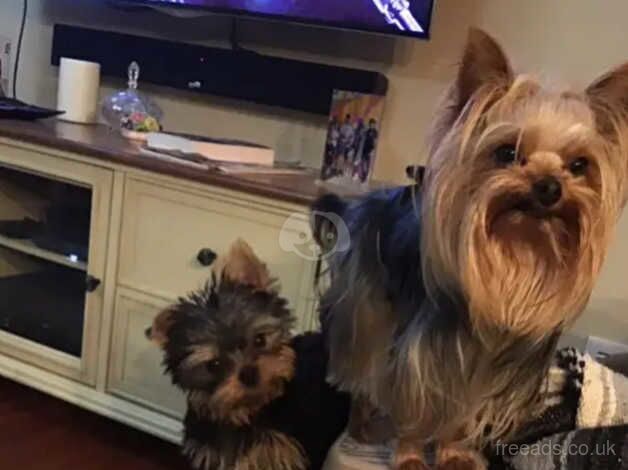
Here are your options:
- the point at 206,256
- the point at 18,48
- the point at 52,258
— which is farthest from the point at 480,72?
the point at 18,48

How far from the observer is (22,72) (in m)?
2.52

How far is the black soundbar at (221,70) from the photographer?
2.07 meters

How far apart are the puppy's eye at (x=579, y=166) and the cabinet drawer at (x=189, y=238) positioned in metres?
0.79

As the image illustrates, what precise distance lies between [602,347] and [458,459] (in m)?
0.80

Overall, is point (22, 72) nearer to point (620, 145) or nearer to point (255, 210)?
point (255, 210)

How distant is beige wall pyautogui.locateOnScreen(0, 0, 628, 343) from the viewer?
1870 mm

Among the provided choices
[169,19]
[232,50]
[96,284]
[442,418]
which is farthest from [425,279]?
[169,19]

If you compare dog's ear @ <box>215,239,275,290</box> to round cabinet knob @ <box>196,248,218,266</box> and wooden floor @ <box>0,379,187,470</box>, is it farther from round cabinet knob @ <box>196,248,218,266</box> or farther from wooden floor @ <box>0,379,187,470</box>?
wooden floor @ <box>0,379,187,470</box>

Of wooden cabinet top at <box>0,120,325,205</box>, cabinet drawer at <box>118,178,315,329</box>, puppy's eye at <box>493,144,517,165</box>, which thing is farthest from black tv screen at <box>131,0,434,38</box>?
puppy's eye at <box>493,144,517,165</box>

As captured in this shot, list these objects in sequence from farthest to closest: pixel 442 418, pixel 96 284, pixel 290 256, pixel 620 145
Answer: pixel 96 284 → pixel 290 256 → pixel 442 418 → pixel 620 145

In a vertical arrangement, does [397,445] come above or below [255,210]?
below

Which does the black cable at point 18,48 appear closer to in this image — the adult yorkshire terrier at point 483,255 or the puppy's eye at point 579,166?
the adult yorkshire terrier at point 483,255

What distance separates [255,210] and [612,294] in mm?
754

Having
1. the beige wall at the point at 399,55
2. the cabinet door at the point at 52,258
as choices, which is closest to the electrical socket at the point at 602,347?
the beige wall at the point at 399,55
